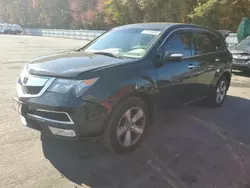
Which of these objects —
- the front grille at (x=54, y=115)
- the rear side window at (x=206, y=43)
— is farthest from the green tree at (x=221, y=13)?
the front grille at (x=54, y=115)

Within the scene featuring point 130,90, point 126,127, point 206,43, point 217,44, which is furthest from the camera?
point 217,44

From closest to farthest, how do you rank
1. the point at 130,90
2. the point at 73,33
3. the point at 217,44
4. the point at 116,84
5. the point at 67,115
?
the point at 67,115 → the point at 116,84 → the point at 130,90 → the point at 217,44 → the point at 73,33

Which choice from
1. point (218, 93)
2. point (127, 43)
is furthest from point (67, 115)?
point (218, 93)

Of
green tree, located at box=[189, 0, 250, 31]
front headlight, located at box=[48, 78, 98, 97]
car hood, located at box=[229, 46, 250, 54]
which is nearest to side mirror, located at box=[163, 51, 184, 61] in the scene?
front headlight, located at box=[48, 78, 98, 97]

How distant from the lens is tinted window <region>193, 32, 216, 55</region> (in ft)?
17.0

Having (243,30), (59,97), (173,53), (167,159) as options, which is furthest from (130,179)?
(243,30)

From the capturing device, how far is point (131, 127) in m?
3.85

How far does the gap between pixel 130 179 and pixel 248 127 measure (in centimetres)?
286

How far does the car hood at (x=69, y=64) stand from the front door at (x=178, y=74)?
686mm

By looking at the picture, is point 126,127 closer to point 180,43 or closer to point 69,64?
point 69,64

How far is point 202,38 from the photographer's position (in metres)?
5.47

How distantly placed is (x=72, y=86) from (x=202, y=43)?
3.15 meters

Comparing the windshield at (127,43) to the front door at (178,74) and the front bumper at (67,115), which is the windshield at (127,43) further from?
the front bumper at (67,115)

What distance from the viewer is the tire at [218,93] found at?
5955mm
